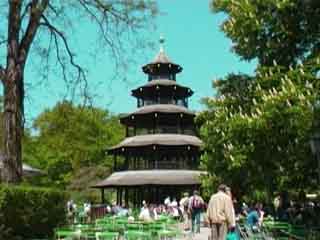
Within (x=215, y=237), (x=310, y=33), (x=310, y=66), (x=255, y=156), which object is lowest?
(x=215, y=237)

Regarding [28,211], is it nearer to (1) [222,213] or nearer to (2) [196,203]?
(1) [222,213]

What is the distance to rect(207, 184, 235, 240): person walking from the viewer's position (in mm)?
14516

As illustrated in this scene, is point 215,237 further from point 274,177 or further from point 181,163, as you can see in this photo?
point 181,163

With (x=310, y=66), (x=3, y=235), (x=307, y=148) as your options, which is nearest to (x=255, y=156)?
(x=307, y=148)

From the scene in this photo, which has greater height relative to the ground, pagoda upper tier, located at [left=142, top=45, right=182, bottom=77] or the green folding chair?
pagoda upper tier, located at [left=142, top=45, right=182, bottom=77]

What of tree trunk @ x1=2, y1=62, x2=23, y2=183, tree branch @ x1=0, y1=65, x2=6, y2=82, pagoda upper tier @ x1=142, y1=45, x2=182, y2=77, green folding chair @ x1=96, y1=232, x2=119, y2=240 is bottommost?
green folding chair @ x1=96, y1=232, x2=119, y2=240

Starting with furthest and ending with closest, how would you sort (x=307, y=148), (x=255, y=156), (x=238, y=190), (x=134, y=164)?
(x=134, y=164) → (x=238, y=190) → (x=255, y=156) → (x=307, y=148)

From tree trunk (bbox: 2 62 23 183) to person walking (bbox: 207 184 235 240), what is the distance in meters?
6.36

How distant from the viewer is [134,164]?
171ft

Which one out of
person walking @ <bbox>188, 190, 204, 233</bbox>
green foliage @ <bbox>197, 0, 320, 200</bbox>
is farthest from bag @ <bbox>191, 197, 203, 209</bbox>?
green foliage @ <bbox>197, 0, 320, 200</bbox>

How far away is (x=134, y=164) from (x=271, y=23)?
30172 mm

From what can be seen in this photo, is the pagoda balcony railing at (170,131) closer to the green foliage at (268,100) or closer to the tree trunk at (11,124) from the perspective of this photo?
the green foliage at (268,100)

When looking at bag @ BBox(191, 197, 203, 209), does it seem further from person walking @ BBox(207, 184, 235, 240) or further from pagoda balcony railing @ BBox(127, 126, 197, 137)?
pagoda balcony railing @ BBox(127, 126, 197, 137)

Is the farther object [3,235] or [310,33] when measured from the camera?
[310,33]
